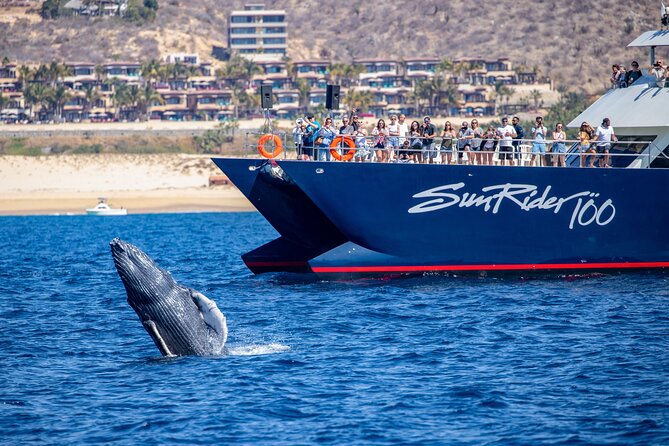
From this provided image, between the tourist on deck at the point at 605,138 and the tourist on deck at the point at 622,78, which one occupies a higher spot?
the tourist on deck at the point at 622,78

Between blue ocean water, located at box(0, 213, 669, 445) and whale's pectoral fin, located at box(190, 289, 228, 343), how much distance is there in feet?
2.44

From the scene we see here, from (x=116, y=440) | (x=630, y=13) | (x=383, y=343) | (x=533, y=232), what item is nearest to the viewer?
(x=116, y=440)

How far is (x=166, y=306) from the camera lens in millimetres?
17188

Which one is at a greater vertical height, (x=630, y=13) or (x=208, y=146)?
(x=630, y=13)

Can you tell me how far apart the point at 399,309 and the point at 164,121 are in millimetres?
105660

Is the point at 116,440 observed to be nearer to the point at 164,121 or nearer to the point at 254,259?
the point at 254,259

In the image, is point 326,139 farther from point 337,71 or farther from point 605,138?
point 337,71

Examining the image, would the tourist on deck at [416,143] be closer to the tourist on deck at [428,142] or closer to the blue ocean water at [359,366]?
the tourist on deck at [428,142]

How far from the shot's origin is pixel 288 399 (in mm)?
16594

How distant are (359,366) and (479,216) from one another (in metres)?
10.3

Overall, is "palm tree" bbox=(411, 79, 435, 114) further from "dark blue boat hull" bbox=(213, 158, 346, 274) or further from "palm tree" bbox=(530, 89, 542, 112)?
"dark blue boat hull" bbox=(213, 158, 346, 274)

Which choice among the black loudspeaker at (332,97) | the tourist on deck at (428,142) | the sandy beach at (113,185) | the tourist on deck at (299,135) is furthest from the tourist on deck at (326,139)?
the sandy beach at (113,185)

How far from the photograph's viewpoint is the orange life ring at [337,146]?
92.1ft

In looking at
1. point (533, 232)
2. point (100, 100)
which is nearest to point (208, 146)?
point (100, 100)
